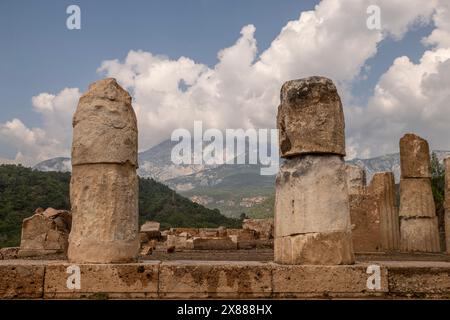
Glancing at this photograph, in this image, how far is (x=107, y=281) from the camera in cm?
666

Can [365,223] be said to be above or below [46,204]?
below

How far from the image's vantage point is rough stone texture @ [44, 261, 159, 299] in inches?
261

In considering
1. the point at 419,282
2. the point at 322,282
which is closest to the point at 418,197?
the point at 419,282

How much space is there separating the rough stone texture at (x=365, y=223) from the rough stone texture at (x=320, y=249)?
963 cm

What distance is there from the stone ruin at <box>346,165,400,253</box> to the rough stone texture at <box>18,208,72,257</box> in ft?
34.0

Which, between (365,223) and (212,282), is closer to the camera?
(212,282)

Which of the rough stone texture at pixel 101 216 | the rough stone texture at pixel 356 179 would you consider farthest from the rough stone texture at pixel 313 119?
the rough stone texture at pixel 356 179

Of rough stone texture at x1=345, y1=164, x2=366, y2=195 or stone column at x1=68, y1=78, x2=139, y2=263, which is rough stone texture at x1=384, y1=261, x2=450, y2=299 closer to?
stone column at x1=68, y1=78, x2=139, y2=263

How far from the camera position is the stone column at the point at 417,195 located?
17.1 metres

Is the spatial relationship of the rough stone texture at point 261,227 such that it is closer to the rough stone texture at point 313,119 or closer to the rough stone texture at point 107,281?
the rough stone texture at point 313,119

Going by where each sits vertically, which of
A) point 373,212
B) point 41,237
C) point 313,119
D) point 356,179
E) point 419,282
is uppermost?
point 356,179

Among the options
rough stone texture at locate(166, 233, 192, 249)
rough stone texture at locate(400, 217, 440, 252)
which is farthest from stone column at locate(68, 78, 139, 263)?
rough stone texture at locate(400, 217, 440, 252)

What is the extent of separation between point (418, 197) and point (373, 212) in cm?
209

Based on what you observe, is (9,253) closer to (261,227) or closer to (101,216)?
(101,216)
